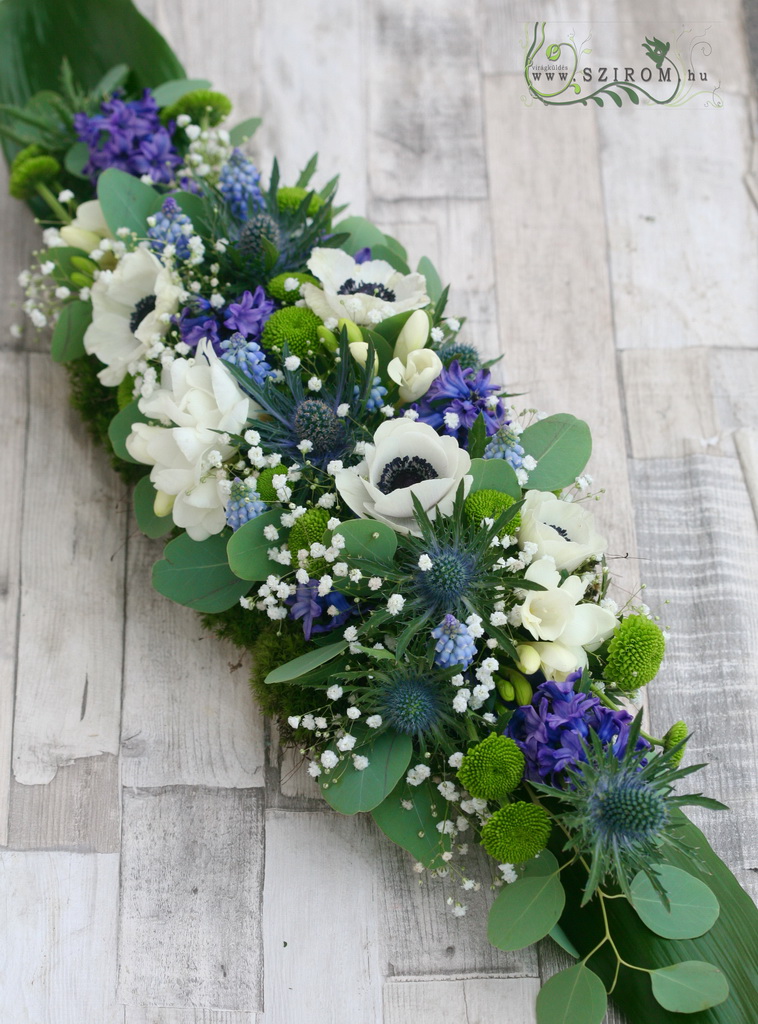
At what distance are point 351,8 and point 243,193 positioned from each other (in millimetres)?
955

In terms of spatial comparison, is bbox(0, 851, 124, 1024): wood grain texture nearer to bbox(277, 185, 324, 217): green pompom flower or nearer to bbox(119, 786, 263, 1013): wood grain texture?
bbox(119, 786, 263, 1013): wood grain texture

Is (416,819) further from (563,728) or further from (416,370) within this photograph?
(416,370)

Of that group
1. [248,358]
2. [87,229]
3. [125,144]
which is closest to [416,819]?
[248,358]

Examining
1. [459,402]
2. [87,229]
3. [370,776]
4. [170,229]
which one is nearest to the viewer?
[370,776]

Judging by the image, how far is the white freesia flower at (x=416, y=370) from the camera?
52.5 inches

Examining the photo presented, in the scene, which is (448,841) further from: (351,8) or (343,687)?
(351,8)

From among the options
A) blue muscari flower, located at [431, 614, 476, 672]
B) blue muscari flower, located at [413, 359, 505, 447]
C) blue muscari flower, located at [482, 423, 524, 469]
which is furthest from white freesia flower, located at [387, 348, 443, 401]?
blue muscari flower, located at [431, 614, 476, 672]

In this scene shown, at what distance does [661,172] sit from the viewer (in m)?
2.07

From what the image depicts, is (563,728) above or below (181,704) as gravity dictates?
above

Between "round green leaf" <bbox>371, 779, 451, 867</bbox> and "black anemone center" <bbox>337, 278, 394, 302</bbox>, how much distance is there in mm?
783

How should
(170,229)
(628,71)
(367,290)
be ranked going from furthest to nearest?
(628,71), (170,229), (367,290)

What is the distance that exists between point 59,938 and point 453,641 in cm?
85

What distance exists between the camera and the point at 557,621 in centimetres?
121

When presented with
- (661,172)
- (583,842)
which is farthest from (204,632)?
(661,172)
